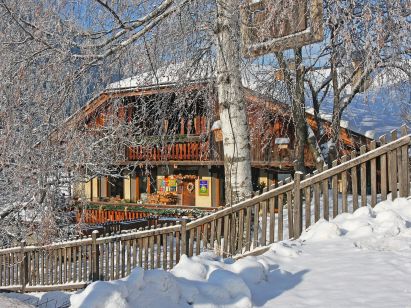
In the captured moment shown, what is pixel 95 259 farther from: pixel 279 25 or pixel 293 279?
pixel 279 25

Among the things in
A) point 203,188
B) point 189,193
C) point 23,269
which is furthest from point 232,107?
point 189,193

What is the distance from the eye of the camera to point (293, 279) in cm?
438

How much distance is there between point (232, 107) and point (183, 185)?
15.7 metres

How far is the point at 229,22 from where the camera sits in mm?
6590

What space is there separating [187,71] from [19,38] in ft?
8.27

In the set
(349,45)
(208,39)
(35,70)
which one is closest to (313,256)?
(349,45)

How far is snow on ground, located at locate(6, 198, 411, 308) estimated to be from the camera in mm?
3586

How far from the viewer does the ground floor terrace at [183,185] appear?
20.5 meters

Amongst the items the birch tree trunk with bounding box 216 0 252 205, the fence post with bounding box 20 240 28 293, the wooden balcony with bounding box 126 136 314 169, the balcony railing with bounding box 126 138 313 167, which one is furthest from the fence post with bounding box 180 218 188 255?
the wooden balcony with bounding box 126 136 314 169

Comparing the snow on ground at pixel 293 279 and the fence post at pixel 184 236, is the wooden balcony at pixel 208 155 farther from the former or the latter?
the snow on ground at pixel 293 279

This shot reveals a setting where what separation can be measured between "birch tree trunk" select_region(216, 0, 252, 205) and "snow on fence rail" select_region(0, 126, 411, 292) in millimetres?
384

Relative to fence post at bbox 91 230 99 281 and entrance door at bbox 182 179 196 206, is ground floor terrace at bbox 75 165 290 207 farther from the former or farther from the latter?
fence post at bbox 91 230 99 281

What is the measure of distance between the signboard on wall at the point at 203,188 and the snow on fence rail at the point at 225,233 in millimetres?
9838

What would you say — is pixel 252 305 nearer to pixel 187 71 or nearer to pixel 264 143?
pixel 187 71
